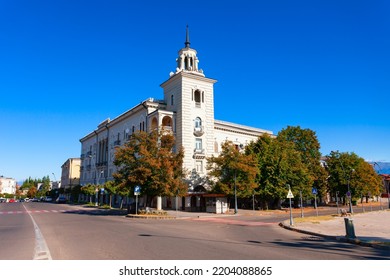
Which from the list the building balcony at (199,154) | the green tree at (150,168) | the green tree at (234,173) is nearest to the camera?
the green tree at (150,168)

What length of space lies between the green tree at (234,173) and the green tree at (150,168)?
6.71 meters

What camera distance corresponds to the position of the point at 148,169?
1125 inches

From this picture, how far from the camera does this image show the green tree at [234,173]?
35719 millimetres

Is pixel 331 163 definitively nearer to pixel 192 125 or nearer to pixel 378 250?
pixel 192 125

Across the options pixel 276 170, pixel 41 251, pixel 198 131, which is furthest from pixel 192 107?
pixel 41 251

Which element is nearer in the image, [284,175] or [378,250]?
[378,250]

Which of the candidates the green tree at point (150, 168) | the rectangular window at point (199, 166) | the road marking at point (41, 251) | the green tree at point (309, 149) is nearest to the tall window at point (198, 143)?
the rectangular window at point (199, 166)

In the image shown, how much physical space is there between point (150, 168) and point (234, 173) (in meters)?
11.3

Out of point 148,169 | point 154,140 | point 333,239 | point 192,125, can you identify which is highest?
point 192,125

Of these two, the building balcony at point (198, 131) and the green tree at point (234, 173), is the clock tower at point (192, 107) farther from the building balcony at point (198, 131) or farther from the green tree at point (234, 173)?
the green tree at point (234, 173)

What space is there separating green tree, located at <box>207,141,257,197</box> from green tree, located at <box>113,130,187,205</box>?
6705 mm

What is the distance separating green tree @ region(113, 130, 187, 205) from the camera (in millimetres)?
28938

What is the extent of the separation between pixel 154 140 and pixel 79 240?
19395mm
